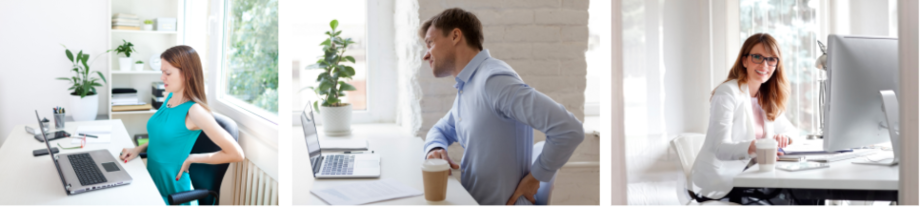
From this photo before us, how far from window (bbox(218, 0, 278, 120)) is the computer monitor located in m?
1.36

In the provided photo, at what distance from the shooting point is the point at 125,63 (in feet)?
3.92

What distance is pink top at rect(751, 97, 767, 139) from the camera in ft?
2.96

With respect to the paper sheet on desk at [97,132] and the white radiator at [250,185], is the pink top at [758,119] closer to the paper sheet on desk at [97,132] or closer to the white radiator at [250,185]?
the white radiator at [250,185]

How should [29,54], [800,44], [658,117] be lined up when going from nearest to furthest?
[800,44], [658,117], [29,54]

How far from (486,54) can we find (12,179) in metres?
1.30

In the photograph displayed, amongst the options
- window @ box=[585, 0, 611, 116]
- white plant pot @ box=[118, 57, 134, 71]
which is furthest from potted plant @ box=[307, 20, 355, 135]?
window @ box=[585, 0, 611, 116]

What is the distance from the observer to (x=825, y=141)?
923 mm

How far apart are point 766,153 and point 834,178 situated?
167 millimetres

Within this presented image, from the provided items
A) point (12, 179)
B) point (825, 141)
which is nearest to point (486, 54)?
point (825, 141)

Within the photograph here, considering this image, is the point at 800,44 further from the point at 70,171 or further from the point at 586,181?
the point at 70,171

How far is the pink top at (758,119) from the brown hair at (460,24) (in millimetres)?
655

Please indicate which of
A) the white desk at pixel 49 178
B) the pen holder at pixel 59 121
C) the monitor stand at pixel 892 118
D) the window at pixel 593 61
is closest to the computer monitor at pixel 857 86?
the monitor stand at pixel 892 118

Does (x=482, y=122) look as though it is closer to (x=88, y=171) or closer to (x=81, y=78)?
(x=88, y=171)

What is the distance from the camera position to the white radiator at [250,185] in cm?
118
